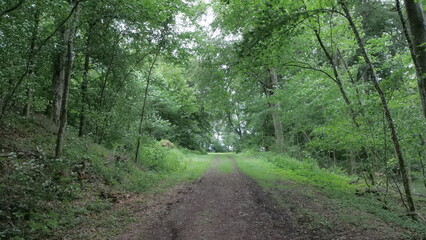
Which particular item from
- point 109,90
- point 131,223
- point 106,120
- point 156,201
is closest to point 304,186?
point 156,201

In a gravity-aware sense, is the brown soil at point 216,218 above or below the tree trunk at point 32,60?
below

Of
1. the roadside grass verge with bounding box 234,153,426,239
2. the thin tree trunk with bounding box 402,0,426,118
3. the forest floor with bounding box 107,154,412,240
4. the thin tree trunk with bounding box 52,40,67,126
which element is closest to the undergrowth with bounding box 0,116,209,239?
the thin tree trunk with bounding box 52,40,67,126

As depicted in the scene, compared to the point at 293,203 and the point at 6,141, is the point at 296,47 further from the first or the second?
the point at 6,141

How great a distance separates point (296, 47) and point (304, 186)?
6071 mm

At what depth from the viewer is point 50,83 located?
1011 cm

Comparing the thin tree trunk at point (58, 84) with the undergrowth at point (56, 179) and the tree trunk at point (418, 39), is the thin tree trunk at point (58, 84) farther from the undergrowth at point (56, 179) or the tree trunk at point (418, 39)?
the tree trunk at point (418, 39)

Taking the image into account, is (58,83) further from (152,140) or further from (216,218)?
(216,218)

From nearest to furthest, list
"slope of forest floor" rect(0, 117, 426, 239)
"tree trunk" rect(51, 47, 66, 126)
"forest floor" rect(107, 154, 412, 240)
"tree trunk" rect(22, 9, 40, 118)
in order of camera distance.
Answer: "slope of forest floor" rect(0, 117, 426, 239) < "forest floor" rect(107, 154, 412, 240) < "tree trunk" rect(22, 9, 40, 118) < "tree trunk" rect(51, 47, 66, 126)

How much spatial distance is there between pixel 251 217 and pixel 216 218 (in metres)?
0.88

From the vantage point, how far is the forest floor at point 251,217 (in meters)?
4.93

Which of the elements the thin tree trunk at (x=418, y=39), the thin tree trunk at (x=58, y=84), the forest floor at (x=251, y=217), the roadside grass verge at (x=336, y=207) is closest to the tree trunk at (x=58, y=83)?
the thin tree trunk at (x=58, y=84)

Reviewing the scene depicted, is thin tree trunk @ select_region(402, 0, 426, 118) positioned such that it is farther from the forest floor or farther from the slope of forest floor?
the forest floor

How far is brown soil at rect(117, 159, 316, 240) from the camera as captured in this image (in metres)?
4.98

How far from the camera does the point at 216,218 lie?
5.96 metres
